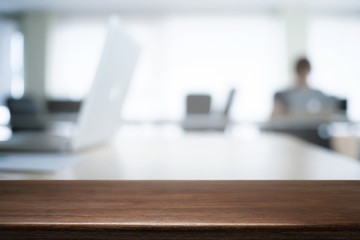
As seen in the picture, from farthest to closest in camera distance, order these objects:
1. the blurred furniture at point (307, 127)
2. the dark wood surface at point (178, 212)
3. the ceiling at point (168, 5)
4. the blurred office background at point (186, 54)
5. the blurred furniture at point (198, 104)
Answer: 1. the blurred office background at point (186, 54)
2. the ceiling at point (168, 5)
3. the blurred furniture at point (198, 104)
4. the blurred furniture at point (307, 127)
5. the dark wood surface at point (178, 212)

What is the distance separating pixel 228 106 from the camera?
10.7 feet

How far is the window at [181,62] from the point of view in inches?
238

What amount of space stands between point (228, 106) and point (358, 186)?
9.61 ft

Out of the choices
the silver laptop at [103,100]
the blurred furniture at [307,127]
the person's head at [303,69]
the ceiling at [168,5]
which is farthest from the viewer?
the ceiling at [168,5]

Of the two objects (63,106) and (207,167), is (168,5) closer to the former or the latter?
(63,106)

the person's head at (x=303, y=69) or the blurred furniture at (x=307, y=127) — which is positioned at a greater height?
the person's head at (x=303, y=69)

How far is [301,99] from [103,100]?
2142 mm

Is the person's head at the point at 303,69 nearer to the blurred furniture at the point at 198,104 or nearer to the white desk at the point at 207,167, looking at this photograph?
the blurred furniture at the point at 198,104

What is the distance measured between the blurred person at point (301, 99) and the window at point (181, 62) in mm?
3483

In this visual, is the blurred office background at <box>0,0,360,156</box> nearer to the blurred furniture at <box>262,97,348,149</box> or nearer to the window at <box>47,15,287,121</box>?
the window at <box>47,15,287,121</box>

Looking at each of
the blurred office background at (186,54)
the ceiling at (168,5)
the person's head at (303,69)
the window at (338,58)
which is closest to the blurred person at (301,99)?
the person's head at (303,69)

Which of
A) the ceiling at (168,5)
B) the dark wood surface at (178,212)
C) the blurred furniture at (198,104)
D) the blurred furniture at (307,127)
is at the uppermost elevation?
the ceiling at (168,5)

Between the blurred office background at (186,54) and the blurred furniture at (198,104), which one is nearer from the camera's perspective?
the blurred furniture at (198,104)

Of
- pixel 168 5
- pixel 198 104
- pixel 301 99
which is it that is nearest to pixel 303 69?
pixel 301 99
